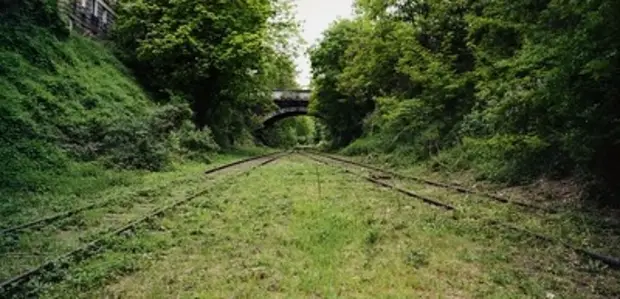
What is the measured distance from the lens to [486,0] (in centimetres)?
1603

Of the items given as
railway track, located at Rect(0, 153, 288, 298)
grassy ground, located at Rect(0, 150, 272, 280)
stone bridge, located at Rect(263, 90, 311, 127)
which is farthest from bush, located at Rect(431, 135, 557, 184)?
stone bridge, located at Rect(263, 90, 311, 127)

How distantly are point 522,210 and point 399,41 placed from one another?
1588 centimetres

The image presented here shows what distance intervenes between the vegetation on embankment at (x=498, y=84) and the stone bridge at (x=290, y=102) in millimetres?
19730

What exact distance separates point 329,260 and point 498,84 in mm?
8246

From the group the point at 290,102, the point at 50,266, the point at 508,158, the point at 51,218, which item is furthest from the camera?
the point at 290,102

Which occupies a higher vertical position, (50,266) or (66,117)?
(66,117)

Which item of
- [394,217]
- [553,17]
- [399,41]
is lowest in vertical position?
[394,217]

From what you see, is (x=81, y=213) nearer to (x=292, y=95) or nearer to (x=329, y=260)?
(x=329, y=260)

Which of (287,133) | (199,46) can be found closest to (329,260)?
(199,46)

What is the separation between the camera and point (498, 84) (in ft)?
40.8

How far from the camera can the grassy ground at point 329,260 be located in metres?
5.03

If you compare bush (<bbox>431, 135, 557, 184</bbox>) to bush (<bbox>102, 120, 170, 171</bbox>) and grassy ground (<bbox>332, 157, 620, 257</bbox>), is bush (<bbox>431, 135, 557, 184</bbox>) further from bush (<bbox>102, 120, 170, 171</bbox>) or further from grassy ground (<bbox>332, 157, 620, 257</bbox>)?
bush (<bbox>102, 120, 170, 171</bbox>)

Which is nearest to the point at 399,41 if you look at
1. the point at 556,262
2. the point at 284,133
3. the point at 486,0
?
the point at 486,0

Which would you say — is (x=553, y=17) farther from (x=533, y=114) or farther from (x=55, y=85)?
(x=55, y=85)
